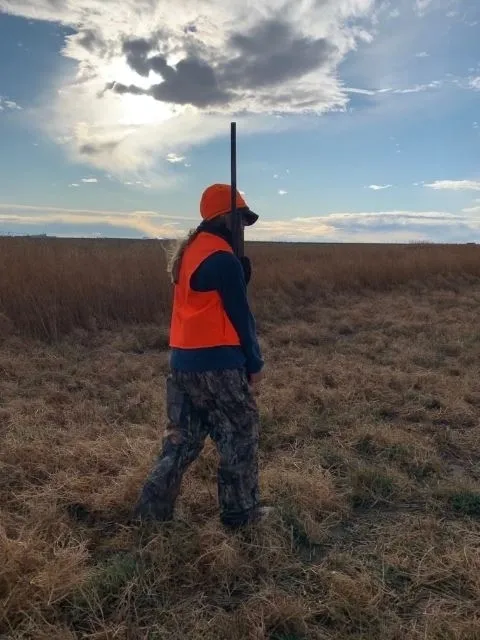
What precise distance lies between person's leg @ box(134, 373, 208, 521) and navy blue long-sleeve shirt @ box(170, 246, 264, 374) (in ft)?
0.67

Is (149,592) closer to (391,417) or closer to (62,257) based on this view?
(391,417)

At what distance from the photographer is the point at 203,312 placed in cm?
296

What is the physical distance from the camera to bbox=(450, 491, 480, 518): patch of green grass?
3.58 m

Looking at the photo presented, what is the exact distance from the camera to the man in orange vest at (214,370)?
116 inches

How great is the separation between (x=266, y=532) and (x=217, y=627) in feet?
2.52

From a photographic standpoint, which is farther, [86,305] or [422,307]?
[422,307]

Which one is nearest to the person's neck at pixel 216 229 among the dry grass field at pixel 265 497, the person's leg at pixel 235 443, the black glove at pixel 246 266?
the black glove at pixel 246 266

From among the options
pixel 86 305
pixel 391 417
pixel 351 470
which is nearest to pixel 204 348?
pixel 351 470

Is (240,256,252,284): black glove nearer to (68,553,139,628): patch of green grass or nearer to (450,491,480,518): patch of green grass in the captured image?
(68,553,139,628): patch of green grass

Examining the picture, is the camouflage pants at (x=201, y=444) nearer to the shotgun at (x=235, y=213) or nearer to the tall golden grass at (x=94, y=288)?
the shotgun at (x=235, y=213)

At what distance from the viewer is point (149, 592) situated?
268 centimetres

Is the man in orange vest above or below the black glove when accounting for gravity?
below

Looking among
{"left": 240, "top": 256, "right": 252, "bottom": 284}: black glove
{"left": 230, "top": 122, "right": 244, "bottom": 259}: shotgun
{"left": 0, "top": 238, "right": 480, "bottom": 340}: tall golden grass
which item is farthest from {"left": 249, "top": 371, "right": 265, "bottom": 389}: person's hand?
{"left": 0, "top": 238, "right": 480, "bottom": 340}: tall golden grass

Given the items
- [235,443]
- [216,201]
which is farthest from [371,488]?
[216,201]
